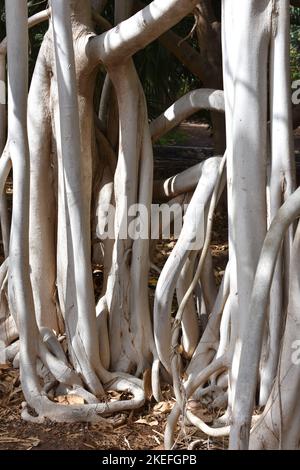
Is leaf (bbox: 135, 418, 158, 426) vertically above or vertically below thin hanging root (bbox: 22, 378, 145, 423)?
below

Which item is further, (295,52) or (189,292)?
(295,52)

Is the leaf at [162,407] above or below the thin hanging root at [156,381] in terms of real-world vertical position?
below

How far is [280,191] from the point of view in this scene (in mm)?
3770

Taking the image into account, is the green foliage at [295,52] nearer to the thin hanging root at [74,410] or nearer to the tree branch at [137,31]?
the tree branch at [137,31]

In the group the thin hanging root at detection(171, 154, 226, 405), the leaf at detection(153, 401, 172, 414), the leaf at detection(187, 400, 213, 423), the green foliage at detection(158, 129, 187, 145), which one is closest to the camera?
the thin hanging root at detection(171, 154, 226, 405)

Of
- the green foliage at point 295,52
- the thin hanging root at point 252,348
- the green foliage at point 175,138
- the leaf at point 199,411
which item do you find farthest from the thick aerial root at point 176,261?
the green foliage at point 175,138

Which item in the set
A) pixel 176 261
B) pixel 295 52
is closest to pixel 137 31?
pixel 176 261

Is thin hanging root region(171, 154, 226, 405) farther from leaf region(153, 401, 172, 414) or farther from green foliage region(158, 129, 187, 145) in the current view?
green foliage region(158, 129, 187, 145)

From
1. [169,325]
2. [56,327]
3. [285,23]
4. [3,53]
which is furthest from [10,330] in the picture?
[285,23]

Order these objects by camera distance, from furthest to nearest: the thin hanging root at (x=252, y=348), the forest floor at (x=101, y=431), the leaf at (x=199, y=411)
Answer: the leaf at (x=199, y=411)
the forest floor at (x=101, y=431)
the thin hanging root at (x=252, y=348)

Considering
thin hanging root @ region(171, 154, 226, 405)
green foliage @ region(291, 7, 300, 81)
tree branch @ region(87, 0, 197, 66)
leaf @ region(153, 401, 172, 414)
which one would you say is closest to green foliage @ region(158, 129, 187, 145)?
green foliage @ region(291, 7, 300, 81)

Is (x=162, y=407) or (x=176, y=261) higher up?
(x=176, y=261)

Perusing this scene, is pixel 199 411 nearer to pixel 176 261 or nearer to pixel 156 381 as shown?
pixel 156 381
